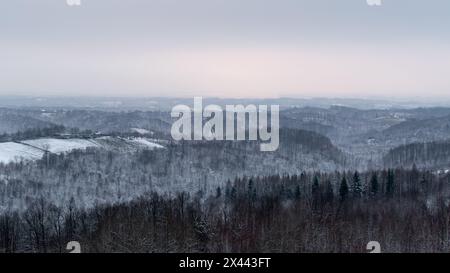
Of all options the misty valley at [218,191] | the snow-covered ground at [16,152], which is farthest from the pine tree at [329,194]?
the snow-covered ground at [16,152]

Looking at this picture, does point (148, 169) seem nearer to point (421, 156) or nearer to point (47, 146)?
point (47, 146)

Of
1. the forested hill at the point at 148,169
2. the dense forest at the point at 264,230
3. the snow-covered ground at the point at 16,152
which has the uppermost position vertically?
the dense forest at the point at 264,230

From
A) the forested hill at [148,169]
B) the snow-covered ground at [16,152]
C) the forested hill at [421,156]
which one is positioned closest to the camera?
the forested hill at [148,169]

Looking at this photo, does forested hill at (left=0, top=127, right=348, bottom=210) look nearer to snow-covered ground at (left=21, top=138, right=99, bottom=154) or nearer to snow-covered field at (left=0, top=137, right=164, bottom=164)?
snow-covered field at (left=0, top=137, right=164, bottom=164)

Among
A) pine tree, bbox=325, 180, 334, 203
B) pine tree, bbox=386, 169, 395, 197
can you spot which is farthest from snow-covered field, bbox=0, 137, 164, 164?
pine tree, bbox=386, 169, 395, 197

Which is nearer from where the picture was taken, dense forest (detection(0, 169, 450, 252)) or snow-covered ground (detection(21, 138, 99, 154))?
dense forest (detection(0, 169, 450, 252))

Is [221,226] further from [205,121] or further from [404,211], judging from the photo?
[205,121]

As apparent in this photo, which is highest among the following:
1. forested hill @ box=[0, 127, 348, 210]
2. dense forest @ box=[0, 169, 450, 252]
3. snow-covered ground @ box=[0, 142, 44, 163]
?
dense forest @ box=[0, 169, 450, 252]

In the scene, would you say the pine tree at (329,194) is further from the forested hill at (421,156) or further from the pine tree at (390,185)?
the forested hill at (421,156)
